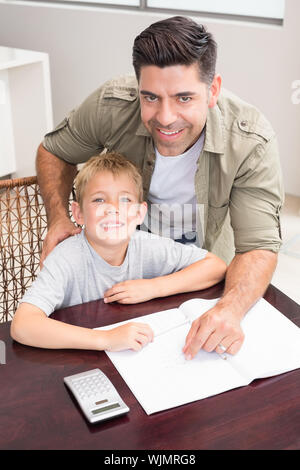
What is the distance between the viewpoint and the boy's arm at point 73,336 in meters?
1.07

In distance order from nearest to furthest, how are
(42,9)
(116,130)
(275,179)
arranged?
1. (275,179)
2. (116,130)
3. (42,9)

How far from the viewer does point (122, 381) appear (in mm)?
1002

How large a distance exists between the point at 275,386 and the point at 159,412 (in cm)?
22

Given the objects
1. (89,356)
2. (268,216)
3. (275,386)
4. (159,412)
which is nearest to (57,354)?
(89,356)

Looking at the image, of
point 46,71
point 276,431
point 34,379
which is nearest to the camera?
point 276,431

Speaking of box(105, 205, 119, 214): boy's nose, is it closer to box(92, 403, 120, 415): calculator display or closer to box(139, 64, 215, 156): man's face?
box(139, 64, 215, 156): man's face

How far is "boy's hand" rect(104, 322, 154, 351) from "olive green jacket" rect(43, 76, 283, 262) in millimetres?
446

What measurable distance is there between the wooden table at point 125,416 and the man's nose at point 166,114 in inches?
23.6

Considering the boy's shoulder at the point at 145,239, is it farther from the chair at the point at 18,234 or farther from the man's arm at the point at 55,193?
the chair at the point at 18,234

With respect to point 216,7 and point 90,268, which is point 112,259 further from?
point 216,7

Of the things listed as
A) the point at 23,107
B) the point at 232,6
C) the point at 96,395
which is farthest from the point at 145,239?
the point at 232,6

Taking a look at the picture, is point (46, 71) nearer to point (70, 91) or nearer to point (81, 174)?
point (70, 91)

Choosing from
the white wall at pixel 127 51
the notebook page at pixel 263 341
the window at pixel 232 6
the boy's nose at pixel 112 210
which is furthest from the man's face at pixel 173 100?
the window at pixel 232 6

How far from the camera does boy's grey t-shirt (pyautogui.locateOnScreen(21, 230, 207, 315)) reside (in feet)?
4.01
